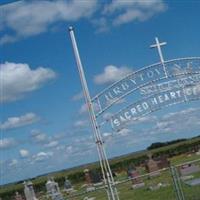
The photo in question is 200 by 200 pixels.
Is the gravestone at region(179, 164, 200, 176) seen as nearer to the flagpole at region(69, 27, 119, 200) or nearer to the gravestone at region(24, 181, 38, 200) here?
the gravestone at region(24, 181, 38, 200)

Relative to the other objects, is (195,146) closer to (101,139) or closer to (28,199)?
(28,199)

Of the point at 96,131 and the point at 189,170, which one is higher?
the point at 96,131

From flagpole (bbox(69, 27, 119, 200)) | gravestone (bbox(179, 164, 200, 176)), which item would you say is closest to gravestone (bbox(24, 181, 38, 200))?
gravestone (bbox(179, 164, 200, 176))

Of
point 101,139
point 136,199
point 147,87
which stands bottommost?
point 136,199

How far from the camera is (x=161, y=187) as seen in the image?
15320 mm

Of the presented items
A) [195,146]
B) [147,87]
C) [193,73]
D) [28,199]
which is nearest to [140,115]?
[147,87]

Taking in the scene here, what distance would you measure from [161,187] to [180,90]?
4.88m

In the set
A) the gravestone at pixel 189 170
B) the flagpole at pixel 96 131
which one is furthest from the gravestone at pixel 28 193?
the flagpole at pixel 96 131

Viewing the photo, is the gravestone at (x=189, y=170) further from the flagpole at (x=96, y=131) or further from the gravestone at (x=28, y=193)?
the flagpole at (x=96, y=131)

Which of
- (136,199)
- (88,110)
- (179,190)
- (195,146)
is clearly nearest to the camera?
(179,190)

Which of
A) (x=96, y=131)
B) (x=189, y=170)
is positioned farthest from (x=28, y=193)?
(x=96, y=131)

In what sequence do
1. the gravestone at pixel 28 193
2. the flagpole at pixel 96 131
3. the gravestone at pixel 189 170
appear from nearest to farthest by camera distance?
the flagpole at pixel 96 131, the gravestone at pixel 189 170, the gravestone at pixel 28 193

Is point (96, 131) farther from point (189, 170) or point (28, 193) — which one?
point (28, 193)

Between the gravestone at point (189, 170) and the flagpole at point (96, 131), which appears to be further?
the gravestone at point (189, 170)
